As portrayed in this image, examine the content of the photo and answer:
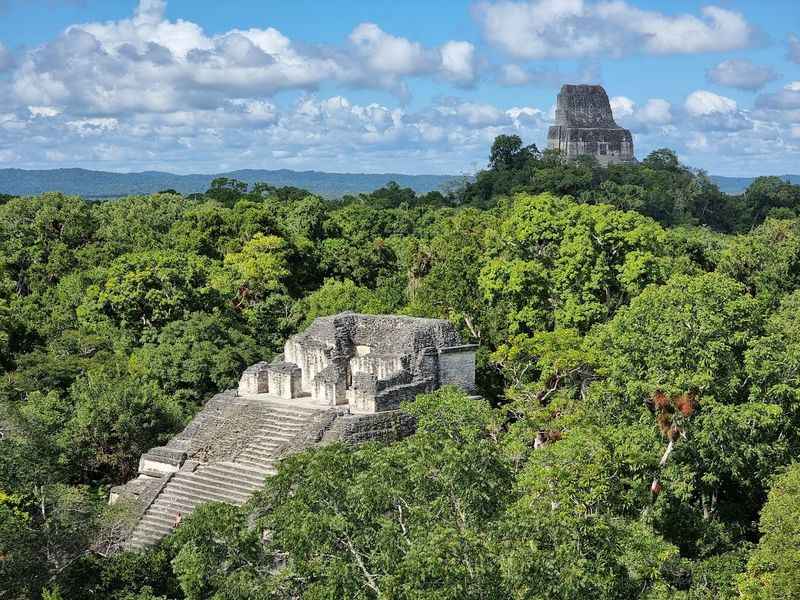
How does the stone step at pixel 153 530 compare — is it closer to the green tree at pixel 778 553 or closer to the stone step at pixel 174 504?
the stone step at pixel 174 504

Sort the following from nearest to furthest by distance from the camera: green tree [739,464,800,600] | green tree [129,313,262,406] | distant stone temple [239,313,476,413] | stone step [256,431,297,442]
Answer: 1. green tree [739,464,800,600]
2. stone step [256,431,297,442]
3. distant stone temple [239,313,476,413]
4. green tree [129,313,262,406]

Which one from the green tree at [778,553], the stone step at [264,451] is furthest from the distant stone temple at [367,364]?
the green tree at [778,553]

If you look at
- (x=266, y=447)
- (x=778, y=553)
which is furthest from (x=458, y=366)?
(x=778, y=553)

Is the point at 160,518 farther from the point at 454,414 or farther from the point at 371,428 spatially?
the point at 454,414

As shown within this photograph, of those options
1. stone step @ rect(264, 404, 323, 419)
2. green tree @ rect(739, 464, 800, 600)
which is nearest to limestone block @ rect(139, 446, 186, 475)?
stone step @ rect(264, 404, 323, 419)

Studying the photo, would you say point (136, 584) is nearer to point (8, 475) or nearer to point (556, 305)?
point (8, 475)

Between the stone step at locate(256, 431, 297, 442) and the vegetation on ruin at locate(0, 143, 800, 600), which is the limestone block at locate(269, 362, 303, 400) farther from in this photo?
the vegetation on ruin at locate(0, 143, 800, 600)

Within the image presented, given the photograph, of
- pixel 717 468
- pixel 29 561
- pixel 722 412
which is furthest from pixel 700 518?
pixel 29 561
